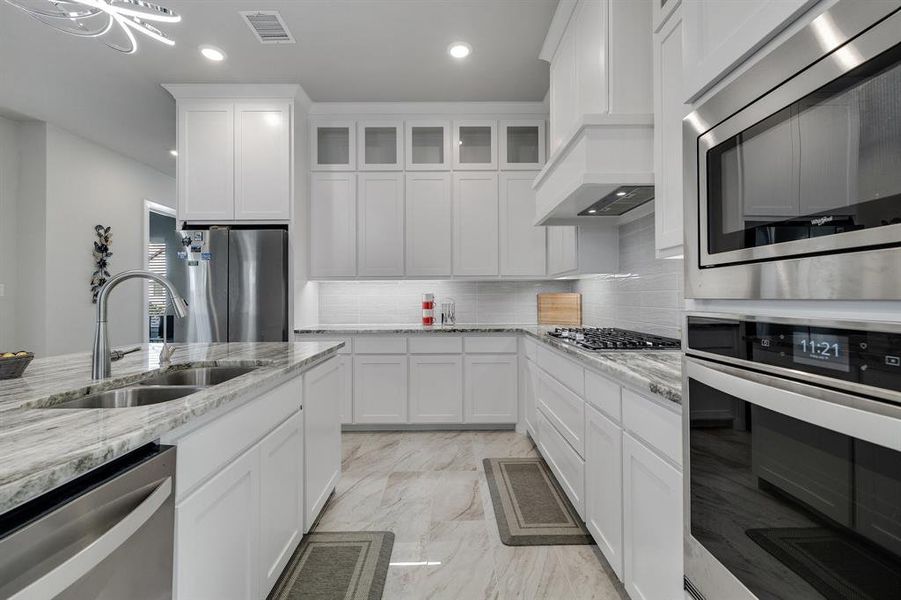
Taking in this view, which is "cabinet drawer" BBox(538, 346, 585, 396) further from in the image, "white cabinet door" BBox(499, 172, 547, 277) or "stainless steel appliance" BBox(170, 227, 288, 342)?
"stainless steel appliance" BBox(170, 227, 288, 342)

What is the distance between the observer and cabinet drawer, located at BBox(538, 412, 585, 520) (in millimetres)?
2045

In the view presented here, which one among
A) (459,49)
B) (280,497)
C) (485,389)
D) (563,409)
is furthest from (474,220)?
(280,497)

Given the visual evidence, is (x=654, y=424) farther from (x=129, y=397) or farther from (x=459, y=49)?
(x=459, y=49)

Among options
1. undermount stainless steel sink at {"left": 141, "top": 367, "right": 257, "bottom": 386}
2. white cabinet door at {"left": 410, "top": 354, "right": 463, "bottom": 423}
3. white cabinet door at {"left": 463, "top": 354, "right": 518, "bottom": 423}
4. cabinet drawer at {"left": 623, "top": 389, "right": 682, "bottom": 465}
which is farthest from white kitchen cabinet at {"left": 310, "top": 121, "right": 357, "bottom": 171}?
cabinet drawer at {"left": 623, "top": 389, "right": 682, "bottom": 465}

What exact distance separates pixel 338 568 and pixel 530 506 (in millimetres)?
1048

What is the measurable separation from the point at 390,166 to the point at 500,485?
2.78 m

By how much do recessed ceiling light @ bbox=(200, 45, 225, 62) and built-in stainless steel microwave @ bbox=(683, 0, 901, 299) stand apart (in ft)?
10.9

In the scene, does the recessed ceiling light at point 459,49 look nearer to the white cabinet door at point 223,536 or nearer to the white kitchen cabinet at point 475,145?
the white kitchen cabinet at point 475,145

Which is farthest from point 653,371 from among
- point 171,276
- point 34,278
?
point 34,278

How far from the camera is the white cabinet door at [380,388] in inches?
143

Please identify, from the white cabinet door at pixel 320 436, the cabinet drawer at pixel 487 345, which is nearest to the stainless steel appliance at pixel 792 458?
the white cabinet door at pixel 320 436

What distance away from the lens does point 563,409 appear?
233cm

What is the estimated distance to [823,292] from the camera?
24.9 inches

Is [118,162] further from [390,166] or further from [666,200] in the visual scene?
[666,200]
